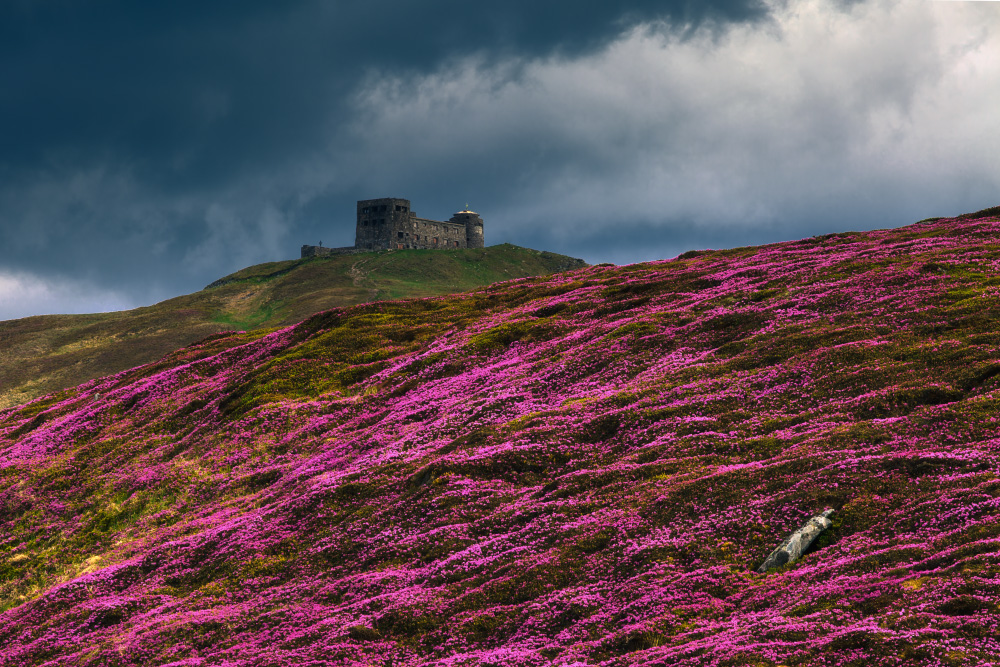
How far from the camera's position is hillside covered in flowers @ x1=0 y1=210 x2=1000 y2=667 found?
24.6m

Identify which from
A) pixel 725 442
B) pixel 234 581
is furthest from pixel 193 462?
pixel 725 442

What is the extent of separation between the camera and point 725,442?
1373 inches

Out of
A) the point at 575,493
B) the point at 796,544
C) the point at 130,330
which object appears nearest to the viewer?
the point at 796,544

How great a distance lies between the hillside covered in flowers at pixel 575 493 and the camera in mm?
24609

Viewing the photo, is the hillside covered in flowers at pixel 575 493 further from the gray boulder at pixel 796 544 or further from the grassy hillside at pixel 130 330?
the grassy hillside at pixel 130 330

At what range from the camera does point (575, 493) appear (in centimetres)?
3419

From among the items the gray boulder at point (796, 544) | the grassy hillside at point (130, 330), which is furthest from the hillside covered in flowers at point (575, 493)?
the grassy hillside at point (130, 330)

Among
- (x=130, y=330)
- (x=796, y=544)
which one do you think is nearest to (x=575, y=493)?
(x=796, y=544)

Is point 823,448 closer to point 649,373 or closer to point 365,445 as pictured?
point 649,373

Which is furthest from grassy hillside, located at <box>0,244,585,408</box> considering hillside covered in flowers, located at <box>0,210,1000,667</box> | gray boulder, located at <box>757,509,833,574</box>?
gray boulder, located at <box>757,509,833,574</box>

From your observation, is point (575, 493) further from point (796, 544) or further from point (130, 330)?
point (130, 330)

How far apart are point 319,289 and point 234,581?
6488 inches

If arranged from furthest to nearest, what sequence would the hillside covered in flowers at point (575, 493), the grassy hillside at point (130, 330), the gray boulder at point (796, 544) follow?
1. the grassy hillside at point (130, 330)
2. the gray boulder at point (796, 544)
3. the hillside covered in flowers at point (575, 493)

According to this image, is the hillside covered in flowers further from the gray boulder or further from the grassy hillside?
the grassy hillside
